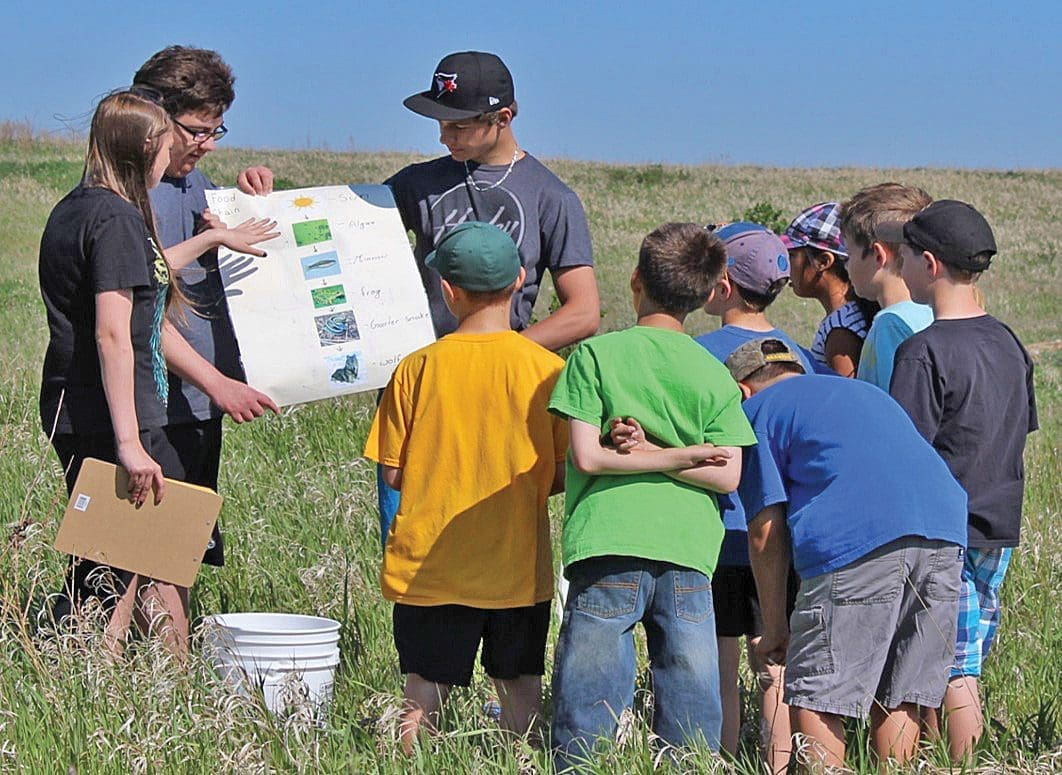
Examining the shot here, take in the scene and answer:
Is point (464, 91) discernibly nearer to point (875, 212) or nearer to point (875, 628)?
point (875, 212)

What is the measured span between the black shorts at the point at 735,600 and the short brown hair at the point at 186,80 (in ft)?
7.46

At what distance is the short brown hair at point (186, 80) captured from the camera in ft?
15.2

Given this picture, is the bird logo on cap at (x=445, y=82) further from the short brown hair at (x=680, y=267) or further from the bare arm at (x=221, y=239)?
the short brown hair at (x=680, y=267)

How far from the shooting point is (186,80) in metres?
4.62

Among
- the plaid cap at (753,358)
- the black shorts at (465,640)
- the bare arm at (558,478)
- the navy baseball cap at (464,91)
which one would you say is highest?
the navy baseball cap at (464,91)

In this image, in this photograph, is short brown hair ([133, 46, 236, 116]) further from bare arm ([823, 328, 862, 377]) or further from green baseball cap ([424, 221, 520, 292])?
bare arm ([823, 328, 862, 377])

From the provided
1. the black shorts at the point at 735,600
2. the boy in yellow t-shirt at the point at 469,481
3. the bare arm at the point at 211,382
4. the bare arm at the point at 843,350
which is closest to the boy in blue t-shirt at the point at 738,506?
the black shorts at the point at 735,600

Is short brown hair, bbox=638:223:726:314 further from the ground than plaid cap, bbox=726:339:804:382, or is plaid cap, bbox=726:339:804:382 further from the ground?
short brown hair, bbox=638:223:726:314

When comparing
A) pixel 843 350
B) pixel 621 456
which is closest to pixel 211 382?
pixel 621 456

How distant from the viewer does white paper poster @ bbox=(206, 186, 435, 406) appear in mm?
4828

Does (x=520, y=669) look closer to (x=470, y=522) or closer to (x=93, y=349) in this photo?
(x=470, y=522)

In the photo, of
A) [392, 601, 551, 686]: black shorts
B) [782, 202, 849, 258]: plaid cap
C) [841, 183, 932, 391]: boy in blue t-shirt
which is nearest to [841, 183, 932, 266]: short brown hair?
[841, 183, 932, 391]: boy in blue t-shirt

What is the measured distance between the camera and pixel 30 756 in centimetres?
361

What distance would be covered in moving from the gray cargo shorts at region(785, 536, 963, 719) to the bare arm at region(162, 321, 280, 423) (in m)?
1.88
